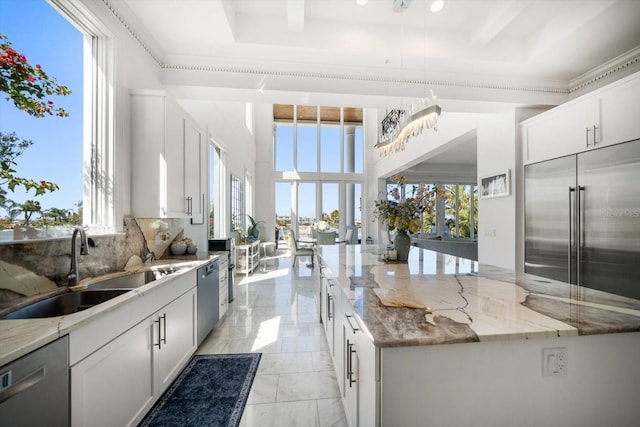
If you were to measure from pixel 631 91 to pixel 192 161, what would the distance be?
13.5 ft

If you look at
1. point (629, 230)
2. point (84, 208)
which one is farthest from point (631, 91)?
point (84, 208)

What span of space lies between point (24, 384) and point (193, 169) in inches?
93.6

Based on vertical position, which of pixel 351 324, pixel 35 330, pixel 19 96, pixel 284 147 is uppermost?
pixel 284 147

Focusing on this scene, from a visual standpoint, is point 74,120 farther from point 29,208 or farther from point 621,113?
point 621,113

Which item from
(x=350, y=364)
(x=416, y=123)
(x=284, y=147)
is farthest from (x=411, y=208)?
(x=284, y=147)

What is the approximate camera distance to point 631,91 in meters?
2.31

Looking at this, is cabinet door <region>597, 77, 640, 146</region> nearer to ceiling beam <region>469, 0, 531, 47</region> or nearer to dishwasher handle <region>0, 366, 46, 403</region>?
ceiling beam <region>469, 0, 531, 47</region>

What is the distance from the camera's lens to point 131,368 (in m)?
1.49

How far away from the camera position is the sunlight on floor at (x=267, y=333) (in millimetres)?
2775

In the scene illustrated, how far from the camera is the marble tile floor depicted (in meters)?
1.81

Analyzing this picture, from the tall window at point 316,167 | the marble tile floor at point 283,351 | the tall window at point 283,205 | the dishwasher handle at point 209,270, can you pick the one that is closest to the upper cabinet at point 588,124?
the marble tile floor at point 283,351

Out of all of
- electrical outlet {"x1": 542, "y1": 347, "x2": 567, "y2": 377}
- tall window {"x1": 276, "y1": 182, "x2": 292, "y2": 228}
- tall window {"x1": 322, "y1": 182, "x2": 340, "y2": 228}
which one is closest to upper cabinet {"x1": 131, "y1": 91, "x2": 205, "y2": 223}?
electrical outlet {"x1": 542, "y1": 347, "x2": 567, "y2": 377}

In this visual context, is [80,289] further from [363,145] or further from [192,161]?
[363,145]

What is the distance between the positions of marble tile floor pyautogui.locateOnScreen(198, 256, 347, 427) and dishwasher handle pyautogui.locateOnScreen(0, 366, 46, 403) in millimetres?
1190
